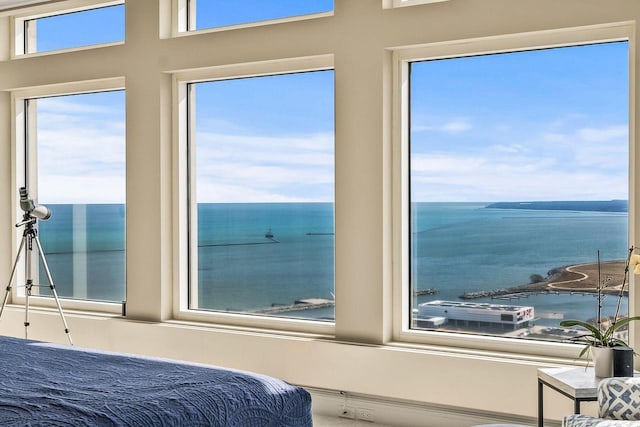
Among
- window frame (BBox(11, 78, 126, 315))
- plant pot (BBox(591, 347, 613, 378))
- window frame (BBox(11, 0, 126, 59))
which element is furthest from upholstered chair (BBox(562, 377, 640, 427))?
window frame (BBox(11, 78, 126, 315))

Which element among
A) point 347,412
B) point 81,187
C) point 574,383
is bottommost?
point 347,412

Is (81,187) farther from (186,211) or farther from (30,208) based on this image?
(186,211)

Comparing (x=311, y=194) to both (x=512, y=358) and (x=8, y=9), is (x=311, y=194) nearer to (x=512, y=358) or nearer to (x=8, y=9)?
(x=512, y=358)

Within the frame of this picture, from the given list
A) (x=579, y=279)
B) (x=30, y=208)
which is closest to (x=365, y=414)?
(x=579, y=279)

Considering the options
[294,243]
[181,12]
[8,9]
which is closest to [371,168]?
[294,243]

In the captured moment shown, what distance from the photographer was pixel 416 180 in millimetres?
4184

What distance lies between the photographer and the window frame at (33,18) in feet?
17.1

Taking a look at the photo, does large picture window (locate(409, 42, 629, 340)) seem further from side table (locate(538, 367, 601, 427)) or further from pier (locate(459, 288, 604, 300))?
side table (locate(538, 367, 601, 427))

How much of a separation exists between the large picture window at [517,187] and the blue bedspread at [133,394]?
4.66 ft

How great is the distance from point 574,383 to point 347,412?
5.52 ft

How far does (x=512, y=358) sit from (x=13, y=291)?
385 cm

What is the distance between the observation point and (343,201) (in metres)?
4.21

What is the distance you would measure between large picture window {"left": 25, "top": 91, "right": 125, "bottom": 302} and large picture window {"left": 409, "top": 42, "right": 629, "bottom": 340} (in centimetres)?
221

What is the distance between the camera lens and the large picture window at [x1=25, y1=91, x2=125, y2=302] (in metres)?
5.26
